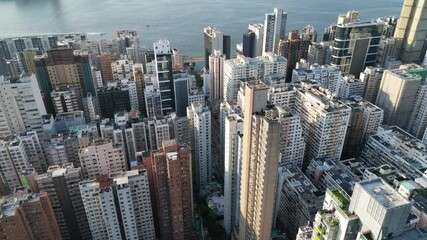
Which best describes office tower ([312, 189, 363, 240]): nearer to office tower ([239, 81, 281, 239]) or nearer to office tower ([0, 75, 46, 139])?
office tower ([239, 81, 281, 239])

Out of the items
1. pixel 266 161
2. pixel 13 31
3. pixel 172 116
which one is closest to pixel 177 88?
pixel 172 116

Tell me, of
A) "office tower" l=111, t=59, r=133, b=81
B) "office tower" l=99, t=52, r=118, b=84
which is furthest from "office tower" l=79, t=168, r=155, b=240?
"office tower" l=99, t=52, r=118, b=84

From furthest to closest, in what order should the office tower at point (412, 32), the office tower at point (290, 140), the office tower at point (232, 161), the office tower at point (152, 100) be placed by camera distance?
the office tower at point (412, 32)
the office tower at point (152, 100)
the office tower at point (290, 140)
the office tower at point (232, 161)

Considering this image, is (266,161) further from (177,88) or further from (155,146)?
(177,88)

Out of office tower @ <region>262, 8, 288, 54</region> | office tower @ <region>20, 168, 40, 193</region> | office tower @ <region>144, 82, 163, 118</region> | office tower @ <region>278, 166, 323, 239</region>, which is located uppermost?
office tower @ <region>262, 8, 288, 54</region>

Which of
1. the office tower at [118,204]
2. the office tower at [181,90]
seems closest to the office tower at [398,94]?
the office tower at [181,90]

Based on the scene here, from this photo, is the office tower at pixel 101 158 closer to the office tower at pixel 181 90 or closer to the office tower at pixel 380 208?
the office tower at pixel 181 90
